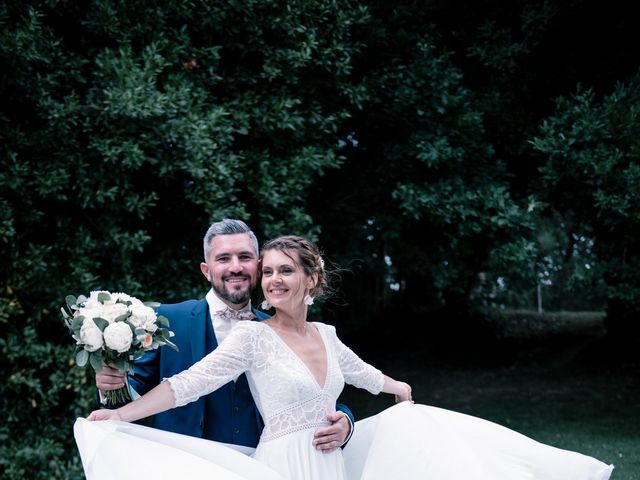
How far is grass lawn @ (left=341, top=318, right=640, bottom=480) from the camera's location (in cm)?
946

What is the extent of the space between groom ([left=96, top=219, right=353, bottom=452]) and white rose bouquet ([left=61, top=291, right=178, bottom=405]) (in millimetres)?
666

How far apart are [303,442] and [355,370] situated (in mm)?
603

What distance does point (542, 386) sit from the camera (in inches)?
504

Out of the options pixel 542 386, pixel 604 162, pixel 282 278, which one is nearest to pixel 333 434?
pixel 282 278

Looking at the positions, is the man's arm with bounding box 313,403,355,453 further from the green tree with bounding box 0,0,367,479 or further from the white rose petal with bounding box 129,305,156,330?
the green tree with bounding box 0,0,367,479

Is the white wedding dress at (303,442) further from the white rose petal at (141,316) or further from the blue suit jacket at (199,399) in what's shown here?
the white rose petal at (141,316)

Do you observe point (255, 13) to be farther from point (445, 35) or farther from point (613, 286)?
point (613, 286)

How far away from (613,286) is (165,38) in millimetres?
6356

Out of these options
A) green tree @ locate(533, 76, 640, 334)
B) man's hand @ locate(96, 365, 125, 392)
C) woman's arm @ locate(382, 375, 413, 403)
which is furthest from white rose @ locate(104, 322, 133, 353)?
green tree @ locate(533, 76, 640, 334)

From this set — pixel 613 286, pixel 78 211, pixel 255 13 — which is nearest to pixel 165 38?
pixel 255 13

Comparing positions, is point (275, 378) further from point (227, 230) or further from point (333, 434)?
point (227, 230)

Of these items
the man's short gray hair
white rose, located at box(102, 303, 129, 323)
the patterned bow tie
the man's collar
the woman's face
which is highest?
the man's short gray hair

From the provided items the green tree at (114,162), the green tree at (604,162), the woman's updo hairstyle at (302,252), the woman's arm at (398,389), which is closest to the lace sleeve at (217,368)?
the woman's updo hairstyle at (302,252)

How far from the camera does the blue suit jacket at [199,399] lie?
384 cm
